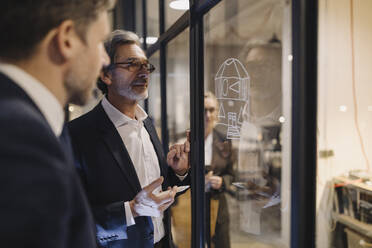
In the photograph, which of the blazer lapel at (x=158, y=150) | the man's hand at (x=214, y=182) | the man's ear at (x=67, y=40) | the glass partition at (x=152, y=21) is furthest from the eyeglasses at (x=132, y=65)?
the man's hand at (x=214, y=182)

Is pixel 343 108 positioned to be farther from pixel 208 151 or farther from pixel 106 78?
pixel 106 78

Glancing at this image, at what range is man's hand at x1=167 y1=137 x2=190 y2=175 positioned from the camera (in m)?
1.60

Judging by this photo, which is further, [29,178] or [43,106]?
[43,106]

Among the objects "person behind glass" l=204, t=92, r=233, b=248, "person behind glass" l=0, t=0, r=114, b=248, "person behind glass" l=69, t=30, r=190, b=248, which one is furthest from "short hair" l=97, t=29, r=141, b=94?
"person behind glass" l=204, t=92, r=233, b=248

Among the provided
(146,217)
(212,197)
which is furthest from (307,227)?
(212,197)

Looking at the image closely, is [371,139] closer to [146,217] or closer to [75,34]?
[146,217]

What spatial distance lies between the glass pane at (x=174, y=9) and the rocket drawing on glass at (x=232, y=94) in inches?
18.2

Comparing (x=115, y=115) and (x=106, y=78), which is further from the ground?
(x=106, y=78)

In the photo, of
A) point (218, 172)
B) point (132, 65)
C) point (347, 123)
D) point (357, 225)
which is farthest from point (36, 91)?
point (218, 172)

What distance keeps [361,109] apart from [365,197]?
0.51 m

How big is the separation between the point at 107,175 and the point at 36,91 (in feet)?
2.43

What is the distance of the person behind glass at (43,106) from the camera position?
543mm

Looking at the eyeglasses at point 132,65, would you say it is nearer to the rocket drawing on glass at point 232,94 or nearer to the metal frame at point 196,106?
the metal frame at point 196,106

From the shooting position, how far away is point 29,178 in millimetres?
542
